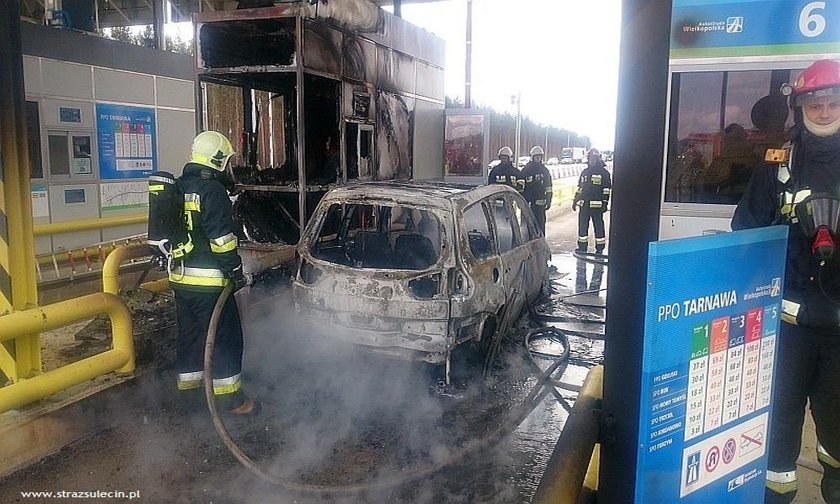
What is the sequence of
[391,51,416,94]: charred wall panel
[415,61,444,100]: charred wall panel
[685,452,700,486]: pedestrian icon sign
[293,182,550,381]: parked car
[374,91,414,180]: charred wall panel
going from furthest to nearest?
[415,61,444,100]: charred wall panel < [391,51,416,94]: charred wall panel < [374,91,414,180]: charred wall panel < [293,182,550,381]: parked car < [685,452,700,486]: pedestrian icon sign

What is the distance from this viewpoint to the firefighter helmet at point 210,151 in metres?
4.86

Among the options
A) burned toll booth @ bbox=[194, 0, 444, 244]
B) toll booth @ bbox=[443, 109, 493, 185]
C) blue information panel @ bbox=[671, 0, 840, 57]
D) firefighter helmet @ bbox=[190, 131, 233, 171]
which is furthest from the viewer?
toll booth @ bbox=[443, 109, 493, 185]

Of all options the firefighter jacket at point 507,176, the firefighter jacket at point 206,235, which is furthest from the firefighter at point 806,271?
the firefighter jacket at point 507,176

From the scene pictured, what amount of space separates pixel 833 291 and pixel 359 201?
12.0ft

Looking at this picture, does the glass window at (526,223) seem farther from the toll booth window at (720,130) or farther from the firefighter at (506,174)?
the firefighter at (506,174)

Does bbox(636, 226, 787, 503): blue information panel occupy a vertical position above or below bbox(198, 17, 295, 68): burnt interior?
below

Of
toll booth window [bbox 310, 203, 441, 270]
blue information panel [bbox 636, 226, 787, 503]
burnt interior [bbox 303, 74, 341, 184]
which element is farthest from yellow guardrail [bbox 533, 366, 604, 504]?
burnt interior [bbox 303, 74, 341, 184]

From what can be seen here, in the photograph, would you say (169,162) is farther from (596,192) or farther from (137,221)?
(596,192)

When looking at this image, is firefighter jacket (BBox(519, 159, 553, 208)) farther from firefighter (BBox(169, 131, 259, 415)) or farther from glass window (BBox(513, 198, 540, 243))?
firefighter (BBox(169, 131, 259, 415))

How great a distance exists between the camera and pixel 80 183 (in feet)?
33.1

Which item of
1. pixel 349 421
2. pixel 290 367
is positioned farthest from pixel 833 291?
pixel 290 367

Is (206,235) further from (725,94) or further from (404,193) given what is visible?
(725,94)

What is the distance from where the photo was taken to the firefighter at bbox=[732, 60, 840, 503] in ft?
9.46

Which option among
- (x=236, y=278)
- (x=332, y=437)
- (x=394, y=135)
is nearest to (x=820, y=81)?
(x=332, y=437)
